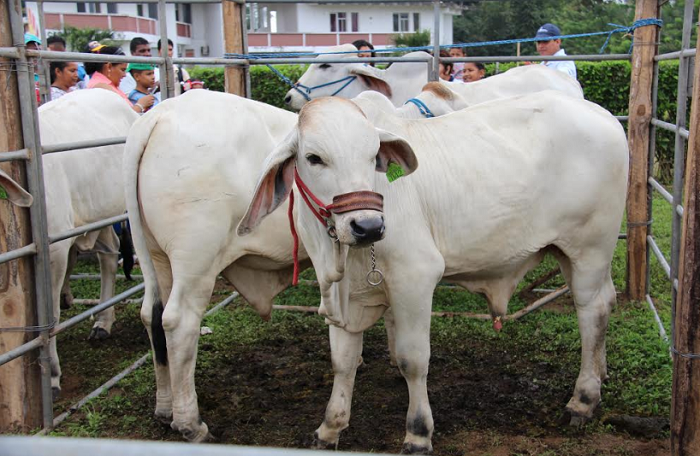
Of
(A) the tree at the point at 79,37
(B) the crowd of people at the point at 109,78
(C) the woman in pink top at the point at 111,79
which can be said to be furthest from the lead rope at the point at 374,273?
(A) the tree at the point at 79,37

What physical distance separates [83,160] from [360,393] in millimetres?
2443

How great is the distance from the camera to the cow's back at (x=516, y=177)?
3.89m

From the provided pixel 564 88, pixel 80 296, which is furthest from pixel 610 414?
pixel 80 296

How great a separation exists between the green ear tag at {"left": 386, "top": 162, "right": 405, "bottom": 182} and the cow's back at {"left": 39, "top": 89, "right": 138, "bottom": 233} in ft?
7.81

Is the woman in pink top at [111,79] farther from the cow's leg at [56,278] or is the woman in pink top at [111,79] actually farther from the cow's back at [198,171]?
the cow's back at [198,171]

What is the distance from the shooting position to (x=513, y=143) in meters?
4.03

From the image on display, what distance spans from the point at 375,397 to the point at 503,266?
1.18m

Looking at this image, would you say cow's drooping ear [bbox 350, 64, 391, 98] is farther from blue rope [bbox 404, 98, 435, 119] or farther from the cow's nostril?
the cow's nostril

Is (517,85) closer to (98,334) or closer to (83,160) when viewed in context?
(83,160)

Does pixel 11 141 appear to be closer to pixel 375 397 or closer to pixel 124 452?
pixel 375 397

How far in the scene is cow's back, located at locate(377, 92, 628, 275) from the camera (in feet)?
12.8

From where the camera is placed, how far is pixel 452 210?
3873mm

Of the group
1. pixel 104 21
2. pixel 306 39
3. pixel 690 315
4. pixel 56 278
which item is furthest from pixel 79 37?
pixel 690 315

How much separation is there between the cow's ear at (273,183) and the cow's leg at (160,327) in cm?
94
